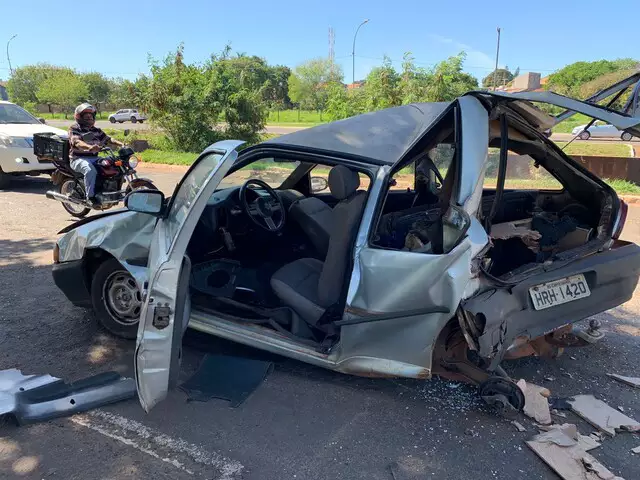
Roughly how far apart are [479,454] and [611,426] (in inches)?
35.2

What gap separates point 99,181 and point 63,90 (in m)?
48.5

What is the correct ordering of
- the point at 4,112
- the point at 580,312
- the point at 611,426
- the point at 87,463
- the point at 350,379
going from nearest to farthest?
the point at 87,463
the point at 611,426
the point at 580,312
the point at 350,379
the point at 4,112

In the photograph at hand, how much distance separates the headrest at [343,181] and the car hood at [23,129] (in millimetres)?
9116

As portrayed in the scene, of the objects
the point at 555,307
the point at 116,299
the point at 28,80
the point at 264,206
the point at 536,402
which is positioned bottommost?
the point at 536,402

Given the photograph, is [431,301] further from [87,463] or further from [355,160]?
[87,463]

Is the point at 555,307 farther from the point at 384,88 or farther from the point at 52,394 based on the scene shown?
the point at 384,88

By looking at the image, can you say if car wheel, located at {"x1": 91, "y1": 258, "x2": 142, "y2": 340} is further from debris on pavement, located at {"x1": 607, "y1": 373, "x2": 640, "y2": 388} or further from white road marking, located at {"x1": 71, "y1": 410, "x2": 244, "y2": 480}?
debris on pavement, located at {"x1": 607, "y1": 373, "x2": 640, "y2": 388}

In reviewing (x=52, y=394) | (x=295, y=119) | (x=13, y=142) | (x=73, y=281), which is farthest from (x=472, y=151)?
(x=295, y=119)

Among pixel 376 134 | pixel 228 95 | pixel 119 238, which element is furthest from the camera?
pixel 228 95

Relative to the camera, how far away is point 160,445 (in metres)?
2.75

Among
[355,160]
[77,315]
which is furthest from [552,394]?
[77,315]

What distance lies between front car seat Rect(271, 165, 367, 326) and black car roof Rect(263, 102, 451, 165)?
19 cm

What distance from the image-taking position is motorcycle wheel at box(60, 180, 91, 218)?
8.30 meters

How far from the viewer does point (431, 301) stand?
8.61 ft
